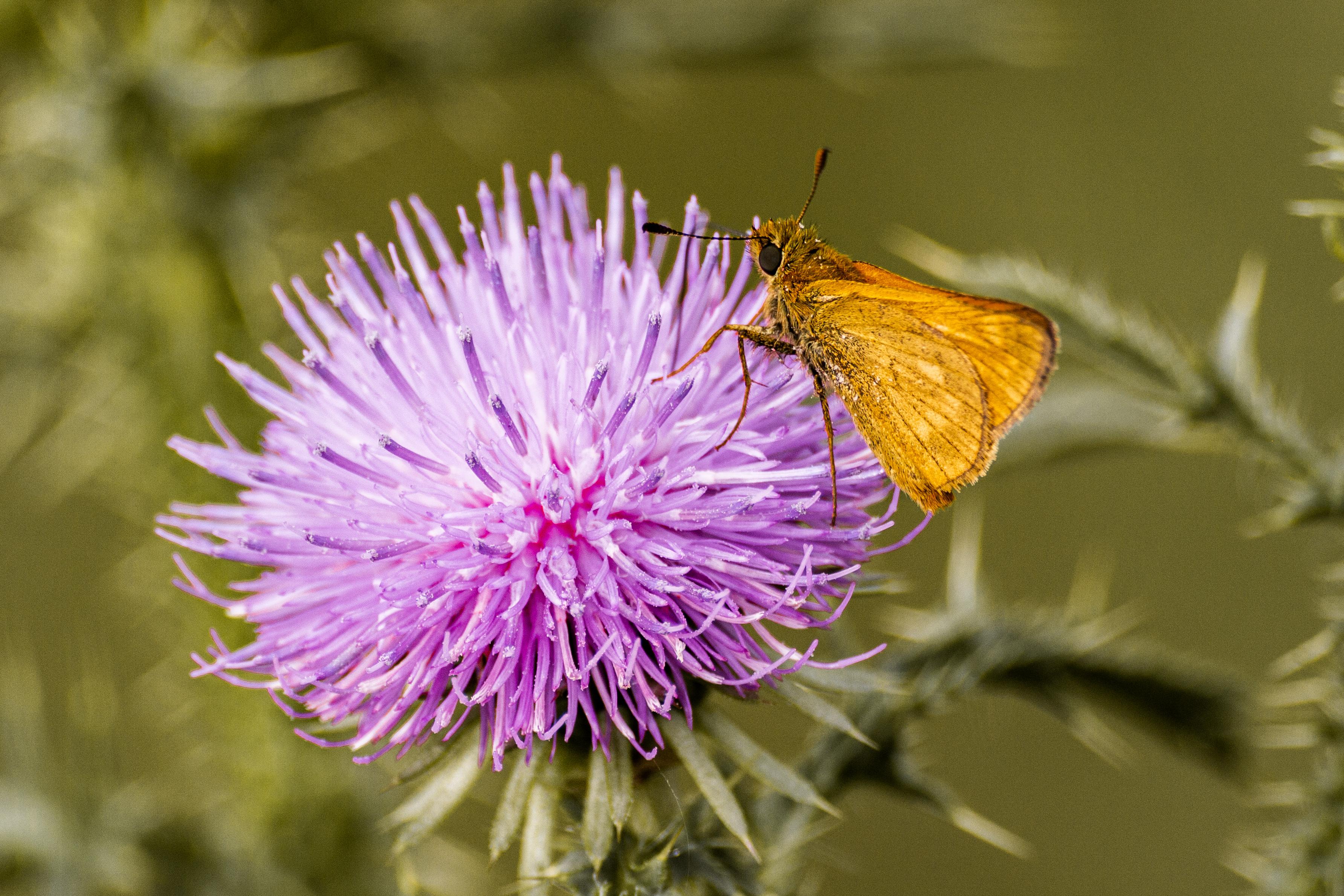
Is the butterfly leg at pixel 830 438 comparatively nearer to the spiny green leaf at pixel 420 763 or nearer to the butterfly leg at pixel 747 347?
the butterfly leg at pixel 747 347

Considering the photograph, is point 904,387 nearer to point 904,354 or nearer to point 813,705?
point 904,354

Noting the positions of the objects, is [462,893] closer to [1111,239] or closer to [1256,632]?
[1256,632]

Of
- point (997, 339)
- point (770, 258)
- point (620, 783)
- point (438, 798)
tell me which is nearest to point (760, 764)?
point (620, 783)

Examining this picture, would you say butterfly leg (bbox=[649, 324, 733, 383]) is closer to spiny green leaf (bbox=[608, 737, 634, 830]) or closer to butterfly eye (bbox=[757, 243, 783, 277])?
butterfly eye (bbox=[757, 243, 783, 277])

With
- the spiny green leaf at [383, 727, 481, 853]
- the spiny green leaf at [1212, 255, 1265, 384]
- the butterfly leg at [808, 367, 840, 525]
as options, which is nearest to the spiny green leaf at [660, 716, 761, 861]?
the spiny green leaf at [383, 727, 481, 853]

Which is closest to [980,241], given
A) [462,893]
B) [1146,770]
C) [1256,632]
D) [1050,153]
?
[1050,153]

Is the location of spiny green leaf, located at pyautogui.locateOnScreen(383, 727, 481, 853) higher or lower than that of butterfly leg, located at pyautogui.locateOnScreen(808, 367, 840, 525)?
lower
